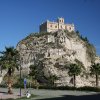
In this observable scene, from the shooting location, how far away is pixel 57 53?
166625 millimetres

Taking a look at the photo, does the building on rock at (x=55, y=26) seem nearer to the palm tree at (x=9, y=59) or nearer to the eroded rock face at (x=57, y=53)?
the eroded rock face at (x=57, y=53)

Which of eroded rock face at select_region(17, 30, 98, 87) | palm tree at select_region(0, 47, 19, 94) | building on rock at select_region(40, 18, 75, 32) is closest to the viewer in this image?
palm tree at select_region(0, 47, 19, 94)

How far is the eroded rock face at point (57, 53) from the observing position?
15634 cm

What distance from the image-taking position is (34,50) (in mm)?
171750

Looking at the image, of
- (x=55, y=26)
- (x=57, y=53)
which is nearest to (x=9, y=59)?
(x=57, y=53)

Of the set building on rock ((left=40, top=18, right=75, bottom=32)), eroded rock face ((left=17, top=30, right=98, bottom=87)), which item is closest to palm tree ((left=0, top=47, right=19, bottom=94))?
eroded rock face ((left=17, top=30, right=98, bottom=87))

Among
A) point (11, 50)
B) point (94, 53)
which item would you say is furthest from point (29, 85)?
point (94, 53)

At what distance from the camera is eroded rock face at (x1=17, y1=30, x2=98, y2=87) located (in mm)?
156337

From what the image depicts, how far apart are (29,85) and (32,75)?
56.0 feet

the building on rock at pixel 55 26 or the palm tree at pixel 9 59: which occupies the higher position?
the building on rock at pixel 55 26

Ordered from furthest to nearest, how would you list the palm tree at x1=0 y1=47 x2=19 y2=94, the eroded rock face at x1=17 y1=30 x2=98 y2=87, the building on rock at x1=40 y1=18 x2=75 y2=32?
the building on rock at x1=40 y1=18 x2=75 y2=32 → the eroded rock face at x1=17 y1=30 x2=98 y2=87 → the palm tree at x1=0 y1=47 x2=19 y2=94

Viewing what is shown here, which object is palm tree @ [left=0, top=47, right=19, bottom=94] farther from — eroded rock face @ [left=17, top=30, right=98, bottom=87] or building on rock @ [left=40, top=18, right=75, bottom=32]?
building on rock @ [left=40, top=18, right=75, bottom=32]

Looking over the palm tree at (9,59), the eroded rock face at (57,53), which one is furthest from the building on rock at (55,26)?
the palm tree at (9,59)

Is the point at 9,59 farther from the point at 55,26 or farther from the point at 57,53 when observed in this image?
the point at 55,26
